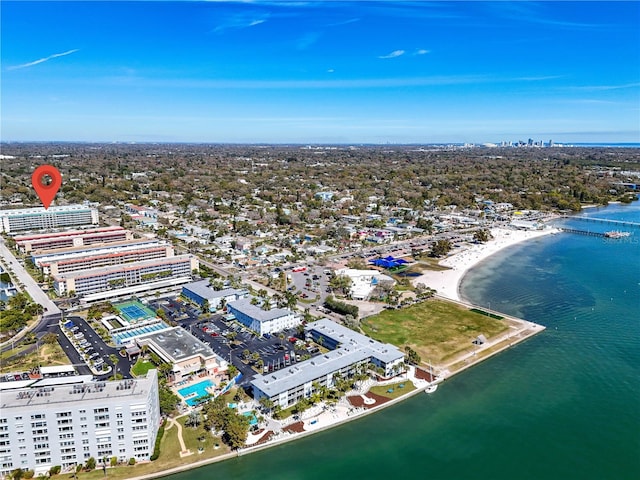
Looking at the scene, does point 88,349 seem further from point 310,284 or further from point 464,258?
point 464,258

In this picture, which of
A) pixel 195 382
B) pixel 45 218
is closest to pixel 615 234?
pixel 195 382

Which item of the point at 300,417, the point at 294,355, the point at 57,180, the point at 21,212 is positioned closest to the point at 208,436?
the point at 300,417

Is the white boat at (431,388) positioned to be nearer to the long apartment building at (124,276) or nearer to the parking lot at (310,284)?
the parking lot at (310,284)

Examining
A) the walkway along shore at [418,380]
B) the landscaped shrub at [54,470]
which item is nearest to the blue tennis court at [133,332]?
the landscaped shrub at [54,470]

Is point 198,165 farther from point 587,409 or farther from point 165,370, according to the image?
point 587,409

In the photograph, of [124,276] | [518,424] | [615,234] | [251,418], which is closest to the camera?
[251,418]

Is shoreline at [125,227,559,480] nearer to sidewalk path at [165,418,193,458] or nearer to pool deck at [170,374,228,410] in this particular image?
sidewalk path at [165,418,193,458]
